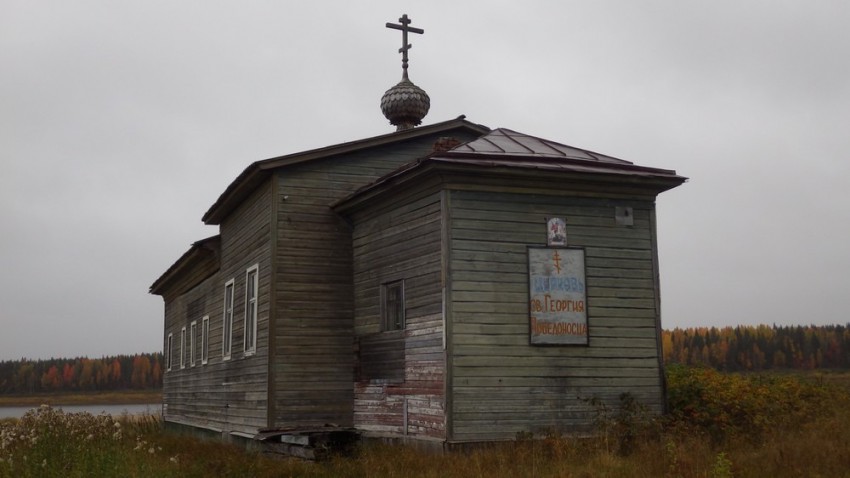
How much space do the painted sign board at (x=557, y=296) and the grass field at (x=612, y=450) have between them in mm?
1510

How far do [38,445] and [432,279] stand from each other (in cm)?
605

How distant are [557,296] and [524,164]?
218 cm

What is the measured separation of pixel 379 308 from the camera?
50.1ft

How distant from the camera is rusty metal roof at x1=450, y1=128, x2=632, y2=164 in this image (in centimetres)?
1405

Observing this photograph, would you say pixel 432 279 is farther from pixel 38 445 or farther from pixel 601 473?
pixel 38 445

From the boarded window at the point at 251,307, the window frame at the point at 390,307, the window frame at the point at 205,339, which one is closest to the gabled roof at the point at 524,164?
the window frame at the point at 390,307

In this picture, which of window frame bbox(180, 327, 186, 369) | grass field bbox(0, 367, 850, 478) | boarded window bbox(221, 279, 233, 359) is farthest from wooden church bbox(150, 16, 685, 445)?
window frame bbox(180, 327, 186, 369)

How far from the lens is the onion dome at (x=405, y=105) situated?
1958 centimetres

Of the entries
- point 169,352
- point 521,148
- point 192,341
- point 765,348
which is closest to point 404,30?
point 521,148

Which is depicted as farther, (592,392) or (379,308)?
(379,308)

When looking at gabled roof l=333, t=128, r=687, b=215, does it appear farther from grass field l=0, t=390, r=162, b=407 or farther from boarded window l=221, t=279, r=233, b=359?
grass field l=0, t=390, r=162, b=407

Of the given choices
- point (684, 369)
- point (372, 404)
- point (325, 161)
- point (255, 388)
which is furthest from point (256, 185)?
point (684, 369)

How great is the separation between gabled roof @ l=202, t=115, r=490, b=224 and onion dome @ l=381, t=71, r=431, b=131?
2.11m

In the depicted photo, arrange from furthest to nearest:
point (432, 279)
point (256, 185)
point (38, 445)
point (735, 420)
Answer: point (256, 185)
point (735, 420)
point (432, 279)
point (38, 445)
